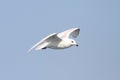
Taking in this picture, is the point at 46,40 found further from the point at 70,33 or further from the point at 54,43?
the point at 70,33

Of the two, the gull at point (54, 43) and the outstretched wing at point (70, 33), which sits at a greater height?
the outstretched wing at point (70, 33)

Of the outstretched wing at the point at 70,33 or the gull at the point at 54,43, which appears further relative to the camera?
the outstretched wing at the point at 70,33

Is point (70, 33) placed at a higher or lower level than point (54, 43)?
higher

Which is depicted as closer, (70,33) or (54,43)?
(54,43)

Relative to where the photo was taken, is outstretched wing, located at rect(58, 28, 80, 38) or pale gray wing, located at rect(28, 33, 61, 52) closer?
pale gray wing, located at rect(28, 33, 61, 52)

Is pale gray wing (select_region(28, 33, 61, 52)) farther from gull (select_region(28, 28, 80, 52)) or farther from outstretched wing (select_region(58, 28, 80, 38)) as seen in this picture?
outstretched wing (select_region(58, 28, 80, 38))

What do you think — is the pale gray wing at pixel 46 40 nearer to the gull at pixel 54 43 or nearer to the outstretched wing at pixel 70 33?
the gull at pixel 54 43

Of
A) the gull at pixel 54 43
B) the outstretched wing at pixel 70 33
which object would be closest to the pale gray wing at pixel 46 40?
the gull at pixel 54 43

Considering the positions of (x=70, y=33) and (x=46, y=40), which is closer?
(x=46, y=40)

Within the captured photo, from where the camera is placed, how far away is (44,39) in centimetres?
4094

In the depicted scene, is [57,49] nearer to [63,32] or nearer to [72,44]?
[72,44]

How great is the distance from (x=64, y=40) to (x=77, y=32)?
551 centimetres

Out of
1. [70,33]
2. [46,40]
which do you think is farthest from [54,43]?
[70,33]

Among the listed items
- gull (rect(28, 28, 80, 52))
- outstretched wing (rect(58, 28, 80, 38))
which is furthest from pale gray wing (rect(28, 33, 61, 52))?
outstretched wing (rect(58, 28, 80, 38))
